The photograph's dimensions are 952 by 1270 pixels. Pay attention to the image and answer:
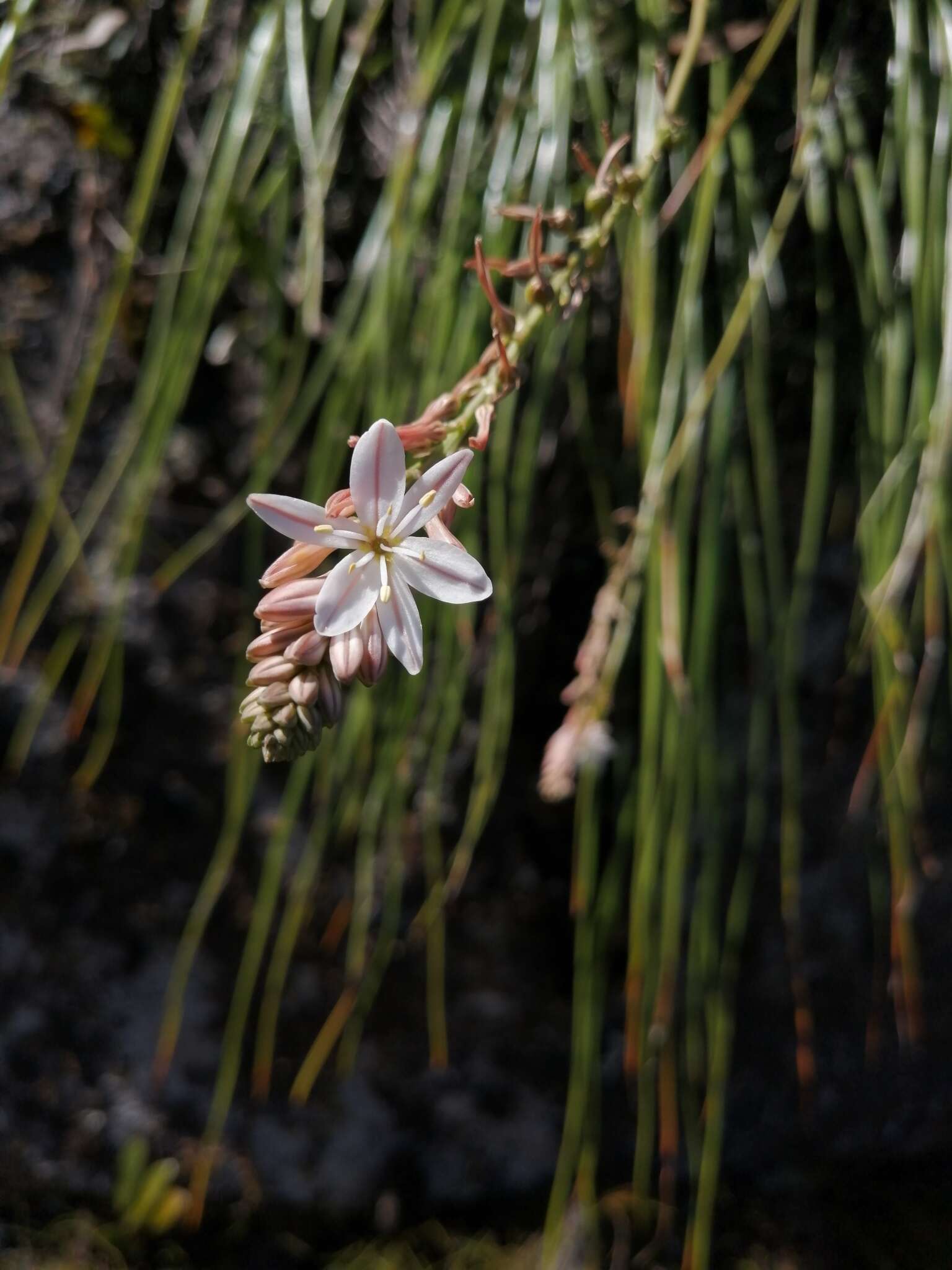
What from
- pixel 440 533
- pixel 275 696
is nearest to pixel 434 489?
pixel 440 533

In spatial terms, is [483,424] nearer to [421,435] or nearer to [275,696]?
[421,435]

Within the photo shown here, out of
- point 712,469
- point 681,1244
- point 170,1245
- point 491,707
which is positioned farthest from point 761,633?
point 170,1245

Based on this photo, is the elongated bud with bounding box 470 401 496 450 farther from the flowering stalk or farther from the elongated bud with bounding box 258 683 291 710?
the elongated bud with bounding box 258 683 291 710

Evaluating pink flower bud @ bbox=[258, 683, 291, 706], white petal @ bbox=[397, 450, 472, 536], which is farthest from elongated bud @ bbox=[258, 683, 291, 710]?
white petal @ bbox=[397, 450, 472, 536]

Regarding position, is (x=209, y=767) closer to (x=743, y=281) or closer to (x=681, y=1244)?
(x=743, y=281)

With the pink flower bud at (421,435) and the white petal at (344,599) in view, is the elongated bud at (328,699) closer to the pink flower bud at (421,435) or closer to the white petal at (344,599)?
the white petal at (344,599)

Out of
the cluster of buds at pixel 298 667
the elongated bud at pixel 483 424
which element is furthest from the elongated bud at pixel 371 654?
the elongated bud at pixel 483 424

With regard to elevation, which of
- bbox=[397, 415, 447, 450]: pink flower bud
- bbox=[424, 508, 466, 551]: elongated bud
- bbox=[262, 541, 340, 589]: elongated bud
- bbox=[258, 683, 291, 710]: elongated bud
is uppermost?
bbox=[397, 415, 447, 450]: pink flower bud

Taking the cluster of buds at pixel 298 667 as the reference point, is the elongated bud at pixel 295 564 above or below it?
above
